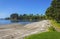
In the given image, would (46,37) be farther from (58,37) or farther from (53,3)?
(53,3)

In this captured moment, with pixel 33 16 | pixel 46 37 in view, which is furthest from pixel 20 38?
pixel 33 16

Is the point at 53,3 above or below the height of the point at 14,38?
above

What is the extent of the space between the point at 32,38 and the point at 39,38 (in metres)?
0.72

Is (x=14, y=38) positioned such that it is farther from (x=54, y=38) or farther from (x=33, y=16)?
(x=33, y=16)

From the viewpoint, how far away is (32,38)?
16531 millimetres

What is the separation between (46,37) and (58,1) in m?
45.2

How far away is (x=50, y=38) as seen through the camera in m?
16.2

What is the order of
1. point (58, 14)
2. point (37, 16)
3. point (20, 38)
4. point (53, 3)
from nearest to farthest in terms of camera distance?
point (20, 38)
point (58, 14)
point (53, 3)
point (37, 16)

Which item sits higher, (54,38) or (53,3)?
(53,3)

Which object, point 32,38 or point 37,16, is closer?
point 32,38

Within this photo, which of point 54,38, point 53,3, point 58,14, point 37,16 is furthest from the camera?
point 37,16

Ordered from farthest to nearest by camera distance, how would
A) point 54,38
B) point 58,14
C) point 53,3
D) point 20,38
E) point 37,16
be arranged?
point 37,16, point 53,3, point 58,14, point 20,38, point 54,38

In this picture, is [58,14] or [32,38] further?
[58,14]

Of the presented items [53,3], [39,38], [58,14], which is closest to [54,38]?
[39,38]
